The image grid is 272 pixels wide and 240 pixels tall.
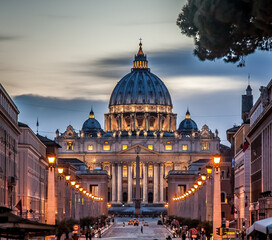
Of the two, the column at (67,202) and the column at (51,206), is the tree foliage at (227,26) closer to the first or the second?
the column at (51,206)

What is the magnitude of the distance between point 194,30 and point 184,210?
106701mm

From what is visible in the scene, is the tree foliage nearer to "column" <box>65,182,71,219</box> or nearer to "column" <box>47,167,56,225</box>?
"column" <box>47,167,56,225</box>

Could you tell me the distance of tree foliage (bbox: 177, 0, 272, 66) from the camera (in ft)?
74.8

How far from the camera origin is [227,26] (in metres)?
24.6

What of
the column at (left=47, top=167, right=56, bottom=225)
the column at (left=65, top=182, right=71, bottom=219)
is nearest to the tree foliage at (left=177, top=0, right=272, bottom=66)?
the column at (left=47, top=167, right=56, bottom=225)

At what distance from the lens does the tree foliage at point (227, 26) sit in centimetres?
2280

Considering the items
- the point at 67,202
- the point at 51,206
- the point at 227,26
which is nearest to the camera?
the point at 227,26

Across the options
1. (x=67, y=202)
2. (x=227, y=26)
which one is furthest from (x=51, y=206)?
(x=67, y=202)

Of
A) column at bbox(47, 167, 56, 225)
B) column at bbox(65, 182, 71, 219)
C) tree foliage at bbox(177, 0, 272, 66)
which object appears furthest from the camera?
column at bbox(65, 182, 71, 219)

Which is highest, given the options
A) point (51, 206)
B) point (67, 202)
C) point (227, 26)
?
point (227, 26)

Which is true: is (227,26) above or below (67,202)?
above

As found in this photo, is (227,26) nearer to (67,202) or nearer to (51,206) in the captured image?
(51,206)

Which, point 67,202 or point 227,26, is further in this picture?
point 67,202

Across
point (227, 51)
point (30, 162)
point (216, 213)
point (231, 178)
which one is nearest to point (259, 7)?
point (227, 51)
